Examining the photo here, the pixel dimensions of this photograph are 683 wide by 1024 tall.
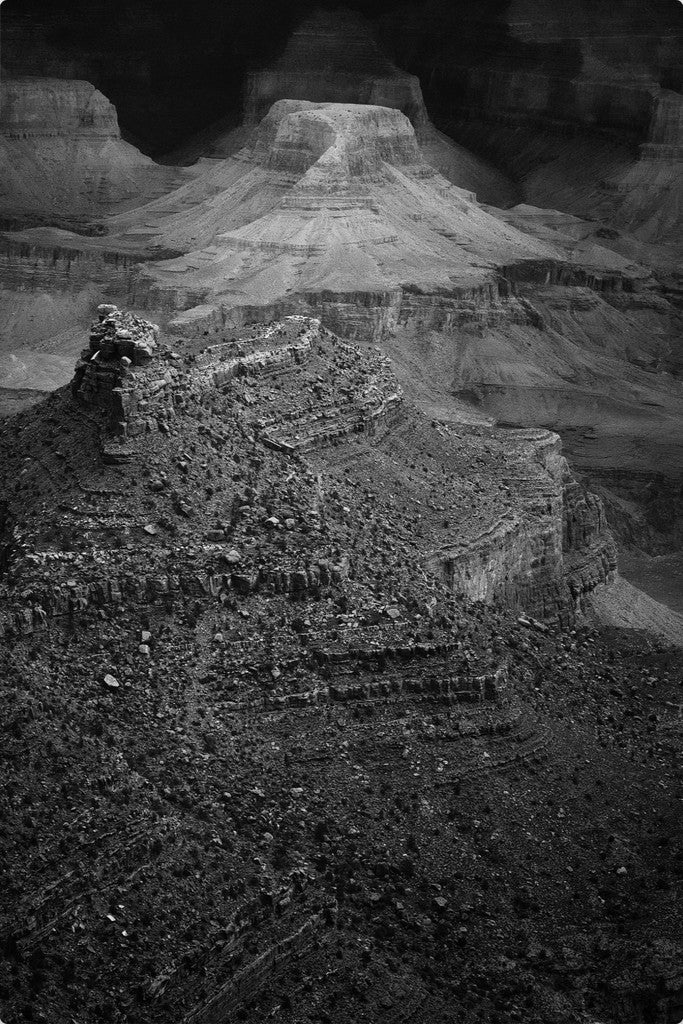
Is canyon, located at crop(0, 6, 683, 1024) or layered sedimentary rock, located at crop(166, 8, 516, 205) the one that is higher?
canyon, located at crop(0, 6, 683, 1024)

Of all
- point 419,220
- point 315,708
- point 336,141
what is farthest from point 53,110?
point 315,708

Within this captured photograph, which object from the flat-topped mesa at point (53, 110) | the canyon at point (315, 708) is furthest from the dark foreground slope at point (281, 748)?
the flat-topped mesa at point (53, 110)

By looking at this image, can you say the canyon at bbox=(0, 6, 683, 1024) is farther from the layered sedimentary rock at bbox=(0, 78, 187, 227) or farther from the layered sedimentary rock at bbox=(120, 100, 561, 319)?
the layered sedimentary rock at bbox=(0, 78, 187, 227)

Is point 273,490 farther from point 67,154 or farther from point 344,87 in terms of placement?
point 344,87

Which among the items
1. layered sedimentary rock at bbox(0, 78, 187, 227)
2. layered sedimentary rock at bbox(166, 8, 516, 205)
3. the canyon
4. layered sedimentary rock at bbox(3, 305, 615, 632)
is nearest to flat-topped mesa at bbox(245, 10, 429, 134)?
layered sedimentary rock at bbox(166, 8, 516, 205)

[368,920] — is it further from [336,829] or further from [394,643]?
[394,643]

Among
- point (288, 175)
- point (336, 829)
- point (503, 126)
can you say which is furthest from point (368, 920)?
point (503, 126)
